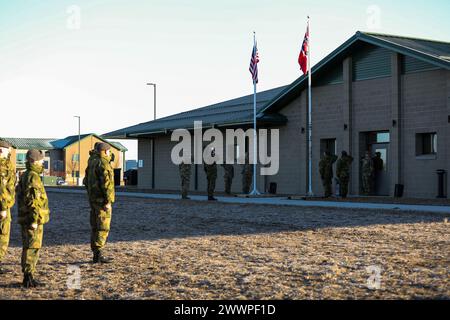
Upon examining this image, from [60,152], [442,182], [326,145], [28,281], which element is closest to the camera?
[28,281]

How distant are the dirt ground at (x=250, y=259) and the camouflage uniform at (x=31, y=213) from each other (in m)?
0.41

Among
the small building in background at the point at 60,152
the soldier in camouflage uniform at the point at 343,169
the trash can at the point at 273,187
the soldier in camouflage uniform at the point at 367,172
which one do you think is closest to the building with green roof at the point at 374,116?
the soldier in camouflage uniform at the point at 367,172

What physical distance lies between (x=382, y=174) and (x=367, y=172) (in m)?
0.67

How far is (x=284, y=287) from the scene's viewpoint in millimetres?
7605

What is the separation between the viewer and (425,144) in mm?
24453

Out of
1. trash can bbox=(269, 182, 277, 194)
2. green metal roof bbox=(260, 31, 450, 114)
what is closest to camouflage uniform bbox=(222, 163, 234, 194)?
trash can bbox=(269, 182, 277, 194)

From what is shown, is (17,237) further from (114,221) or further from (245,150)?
(245,150)

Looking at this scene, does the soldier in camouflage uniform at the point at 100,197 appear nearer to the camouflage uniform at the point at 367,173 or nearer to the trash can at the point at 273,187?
the camouflage uniform at the point at 367,173

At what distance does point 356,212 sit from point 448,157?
6637 mm

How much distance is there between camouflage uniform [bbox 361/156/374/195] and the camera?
26.0m

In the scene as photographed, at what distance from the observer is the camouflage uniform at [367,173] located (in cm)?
2600

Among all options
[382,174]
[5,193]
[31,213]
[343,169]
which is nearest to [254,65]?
[343,169]

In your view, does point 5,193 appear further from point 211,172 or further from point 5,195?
point 211,172

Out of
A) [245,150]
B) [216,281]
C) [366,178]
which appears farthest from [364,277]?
[245,150]
